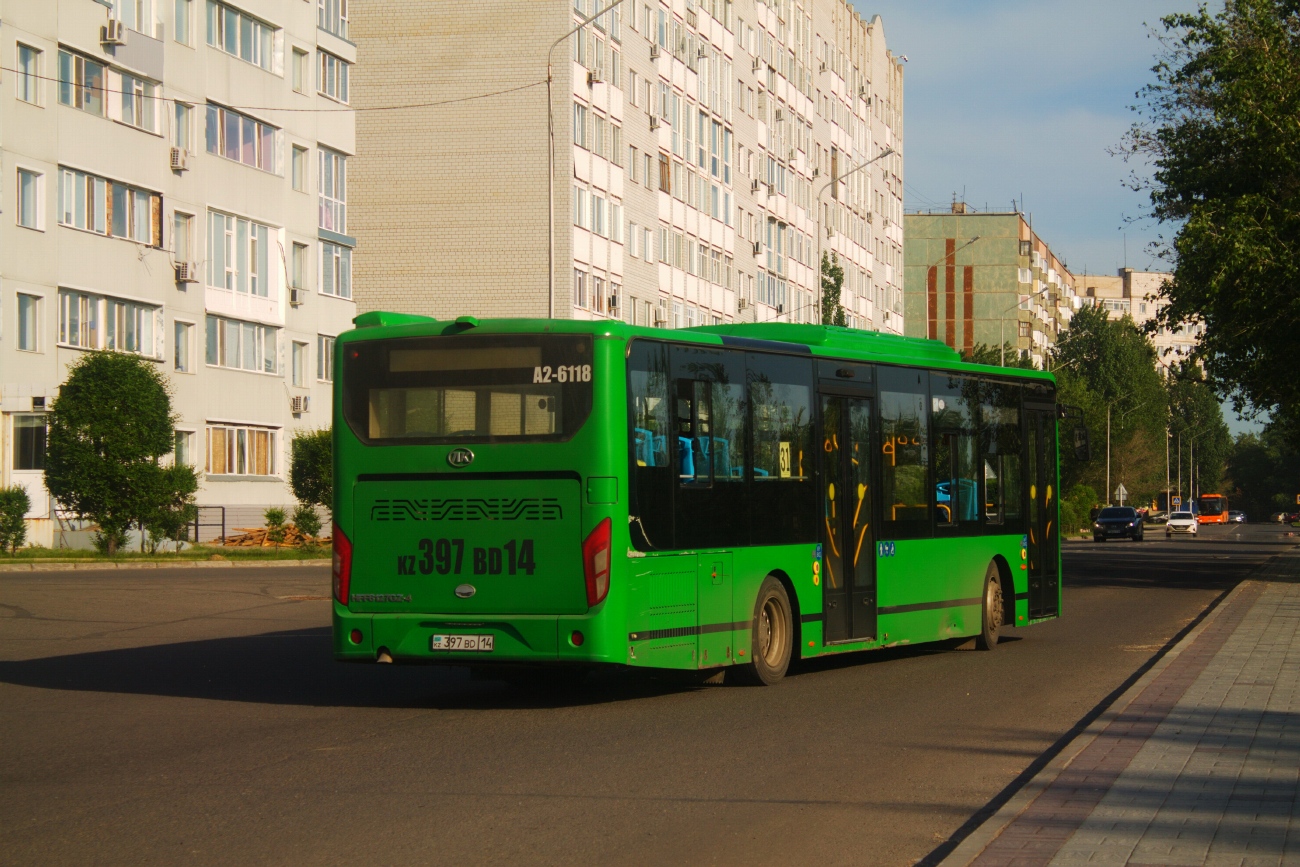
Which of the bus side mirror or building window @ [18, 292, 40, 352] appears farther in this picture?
building window @ [18, 292, 40, 352]

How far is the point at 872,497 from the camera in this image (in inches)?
616

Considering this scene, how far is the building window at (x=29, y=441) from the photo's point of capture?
1615 inches

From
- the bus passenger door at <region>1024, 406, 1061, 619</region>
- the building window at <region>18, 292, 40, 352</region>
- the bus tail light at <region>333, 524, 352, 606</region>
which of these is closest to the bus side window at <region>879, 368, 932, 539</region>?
the bus passenger door at <region>1024, 406, 1061, 619</region>

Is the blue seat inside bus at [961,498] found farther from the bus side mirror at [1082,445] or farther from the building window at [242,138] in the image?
the building window at [242,138]

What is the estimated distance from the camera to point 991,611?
18000 mm

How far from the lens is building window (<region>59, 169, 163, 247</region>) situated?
4258 centimetres

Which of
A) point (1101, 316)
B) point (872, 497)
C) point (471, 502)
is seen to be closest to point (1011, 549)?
point (872, 497)

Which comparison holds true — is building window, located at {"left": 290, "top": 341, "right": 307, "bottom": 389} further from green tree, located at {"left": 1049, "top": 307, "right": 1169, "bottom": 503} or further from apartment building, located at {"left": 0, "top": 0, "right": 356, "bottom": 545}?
green tree, located at {"left": 1049, "top": 307, "right": 1169, "bottom": 503}

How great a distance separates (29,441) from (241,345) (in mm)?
9601

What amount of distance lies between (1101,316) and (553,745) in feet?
437

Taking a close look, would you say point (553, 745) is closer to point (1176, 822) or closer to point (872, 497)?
point (1176, 822)

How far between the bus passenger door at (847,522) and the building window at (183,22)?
36474 millimetres

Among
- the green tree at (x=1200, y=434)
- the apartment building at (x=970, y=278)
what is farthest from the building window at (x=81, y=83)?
the green tree at (x=1200, y=434)

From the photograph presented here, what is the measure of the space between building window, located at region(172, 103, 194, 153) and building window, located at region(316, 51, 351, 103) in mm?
7434
